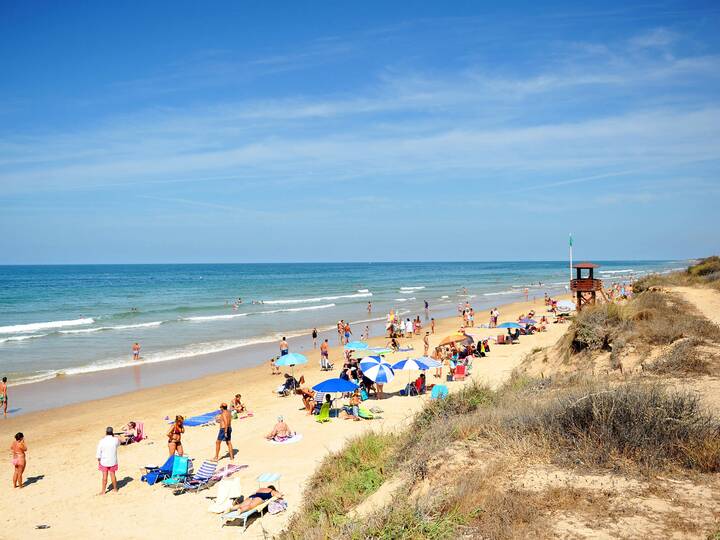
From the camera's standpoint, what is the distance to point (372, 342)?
92.3 feet

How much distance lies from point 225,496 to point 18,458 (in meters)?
4.79

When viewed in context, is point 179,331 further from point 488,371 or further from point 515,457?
point 515,457

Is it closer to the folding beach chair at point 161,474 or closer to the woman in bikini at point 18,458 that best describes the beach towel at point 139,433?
the woman in bikini at point 18,458

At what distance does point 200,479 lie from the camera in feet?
32.8

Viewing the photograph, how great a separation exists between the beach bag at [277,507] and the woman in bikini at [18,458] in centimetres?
558

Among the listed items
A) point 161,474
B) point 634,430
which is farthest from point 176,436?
point 634,430

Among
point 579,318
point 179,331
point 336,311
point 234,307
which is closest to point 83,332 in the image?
point 179,331

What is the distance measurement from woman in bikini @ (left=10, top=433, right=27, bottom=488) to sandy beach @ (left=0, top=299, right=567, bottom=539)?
0.62 ft

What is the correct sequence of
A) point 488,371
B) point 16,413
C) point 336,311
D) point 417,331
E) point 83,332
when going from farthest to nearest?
point 336,311 → point 83,332 → point 417,331 → point 488,371 → point 16,413

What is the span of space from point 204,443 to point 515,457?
29.0 ft

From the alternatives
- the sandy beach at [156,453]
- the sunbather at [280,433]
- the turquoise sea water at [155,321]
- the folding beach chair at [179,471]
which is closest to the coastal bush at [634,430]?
the sandy beach at [156,453]

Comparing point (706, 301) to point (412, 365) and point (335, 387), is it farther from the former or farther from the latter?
point (335, 387)

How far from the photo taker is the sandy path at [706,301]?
14312mm

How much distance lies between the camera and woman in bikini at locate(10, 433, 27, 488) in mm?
10461
